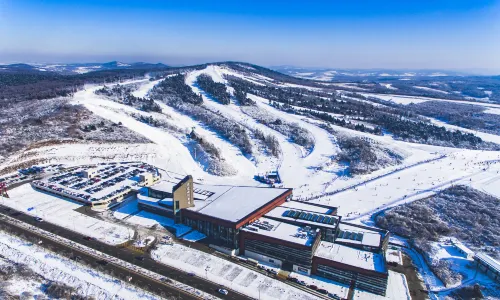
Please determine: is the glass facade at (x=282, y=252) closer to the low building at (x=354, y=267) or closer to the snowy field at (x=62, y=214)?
the low building at (x=354, y=267)

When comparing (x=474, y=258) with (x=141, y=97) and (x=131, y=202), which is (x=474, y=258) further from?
(x=141, y=97)

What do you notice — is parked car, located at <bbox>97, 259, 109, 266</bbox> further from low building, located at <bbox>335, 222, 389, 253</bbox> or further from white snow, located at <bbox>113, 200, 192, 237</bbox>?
low building, located at <bbox>335, 222, 389, 253</bbox>

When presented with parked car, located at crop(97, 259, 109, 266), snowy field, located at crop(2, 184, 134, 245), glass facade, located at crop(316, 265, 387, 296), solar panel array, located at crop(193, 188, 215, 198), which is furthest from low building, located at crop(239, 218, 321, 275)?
snowy field, located at crop(2, 184, 134, 245)

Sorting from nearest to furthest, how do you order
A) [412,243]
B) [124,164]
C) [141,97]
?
[412,243] < [124,164] < [141,97]

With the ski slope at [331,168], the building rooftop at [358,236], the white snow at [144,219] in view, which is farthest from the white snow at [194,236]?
the ski slope at [331,168]

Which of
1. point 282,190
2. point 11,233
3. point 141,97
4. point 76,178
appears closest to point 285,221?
point 282,190

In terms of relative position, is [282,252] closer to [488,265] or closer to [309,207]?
[309,207]

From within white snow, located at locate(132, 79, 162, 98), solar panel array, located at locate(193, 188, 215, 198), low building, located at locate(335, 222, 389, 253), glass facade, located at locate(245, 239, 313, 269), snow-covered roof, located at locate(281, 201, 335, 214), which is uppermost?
white snow, located at locate(132, 79, 162, 98)
